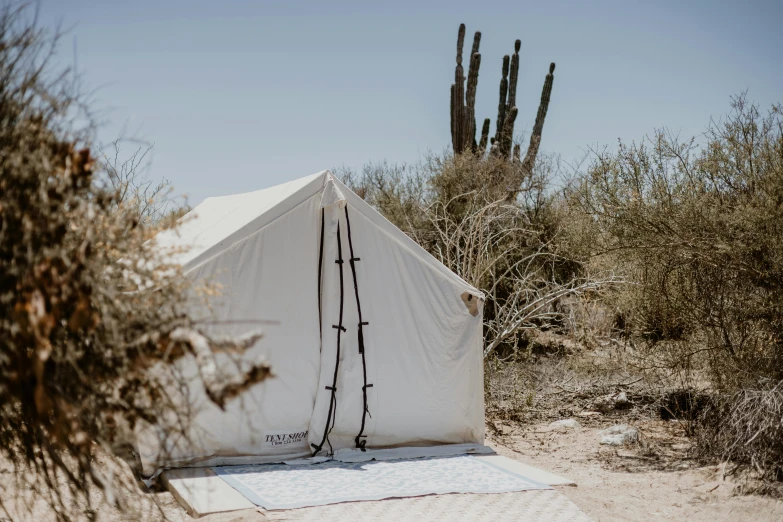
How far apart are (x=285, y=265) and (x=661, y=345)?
4146mm

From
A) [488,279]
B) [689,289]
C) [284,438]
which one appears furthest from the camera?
[488,279]

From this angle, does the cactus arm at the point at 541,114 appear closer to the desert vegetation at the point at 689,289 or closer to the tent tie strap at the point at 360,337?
the desert vegetation at the point at 689,289

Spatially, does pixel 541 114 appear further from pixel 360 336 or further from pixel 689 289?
pixel 360 336

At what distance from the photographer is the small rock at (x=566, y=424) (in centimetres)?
759

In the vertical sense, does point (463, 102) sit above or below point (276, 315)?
above

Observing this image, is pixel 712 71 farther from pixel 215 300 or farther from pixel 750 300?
pixel 215 300

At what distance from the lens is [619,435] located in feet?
23.1

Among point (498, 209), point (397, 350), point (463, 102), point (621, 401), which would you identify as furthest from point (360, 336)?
point (463, 102)

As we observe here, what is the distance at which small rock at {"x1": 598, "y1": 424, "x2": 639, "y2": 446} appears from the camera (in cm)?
695

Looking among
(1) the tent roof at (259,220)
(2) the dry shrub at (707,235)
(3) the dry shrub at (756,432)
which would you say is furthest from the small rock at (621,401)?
(1) the tent roof at (259,220)

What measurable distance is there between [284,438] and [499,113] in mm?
9941

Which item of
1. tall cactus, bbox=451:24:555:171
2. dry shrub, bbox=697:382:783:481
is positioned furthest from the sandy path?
tall cactus, bbox=451:24:555:171

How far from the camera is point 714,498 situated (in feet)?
17.6

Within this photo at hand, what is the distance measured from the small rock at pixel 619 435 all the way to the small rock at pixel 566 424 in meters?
0.37
